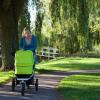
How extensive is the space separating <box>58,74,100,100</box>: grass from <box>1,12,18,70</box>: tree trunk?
19.0 ft

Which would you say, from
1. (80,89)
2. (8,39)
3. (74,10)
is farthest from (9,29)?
(80,89)

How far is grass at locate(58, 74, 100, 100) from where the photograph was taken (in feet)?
40.4

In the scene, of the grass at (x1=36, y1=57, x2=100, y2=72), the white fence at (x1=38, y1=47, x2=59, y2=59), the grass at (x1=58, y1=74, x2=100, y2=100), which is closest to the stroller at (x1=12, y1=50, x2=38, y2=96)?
the grass at (x1=58, y1=74, x2=100, y2=100)

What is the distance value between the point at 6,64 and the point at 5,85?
700 centimetres

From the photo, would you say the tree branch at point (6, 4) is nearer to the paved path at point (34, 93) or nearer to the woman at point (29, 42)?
the paved path at point (34, 93)

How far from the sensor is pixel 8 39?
21969 mm

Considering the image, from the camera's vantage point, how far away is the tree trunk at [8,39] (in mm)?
21859

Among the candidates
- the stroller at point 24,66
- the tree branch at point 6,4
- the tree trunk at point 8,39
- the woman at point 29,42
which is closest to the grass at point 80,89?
the stroller at point 24,66

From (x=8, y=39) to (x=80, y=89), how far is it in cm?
859

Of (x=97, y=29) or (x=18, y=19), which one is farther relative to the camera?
(x=97, y=29)

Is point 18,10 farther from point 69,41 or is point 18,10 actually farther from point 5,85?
point 69,41

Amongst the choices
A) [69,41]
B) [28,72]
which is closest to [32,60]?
[28,72]

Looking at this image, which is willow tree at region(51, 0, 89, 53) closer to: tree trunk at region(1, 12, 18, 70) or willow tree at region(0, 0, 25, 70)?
willow tree at region(0, 0, 25, 70)

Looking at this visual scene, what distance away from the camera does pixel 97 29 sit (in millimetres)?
44625
